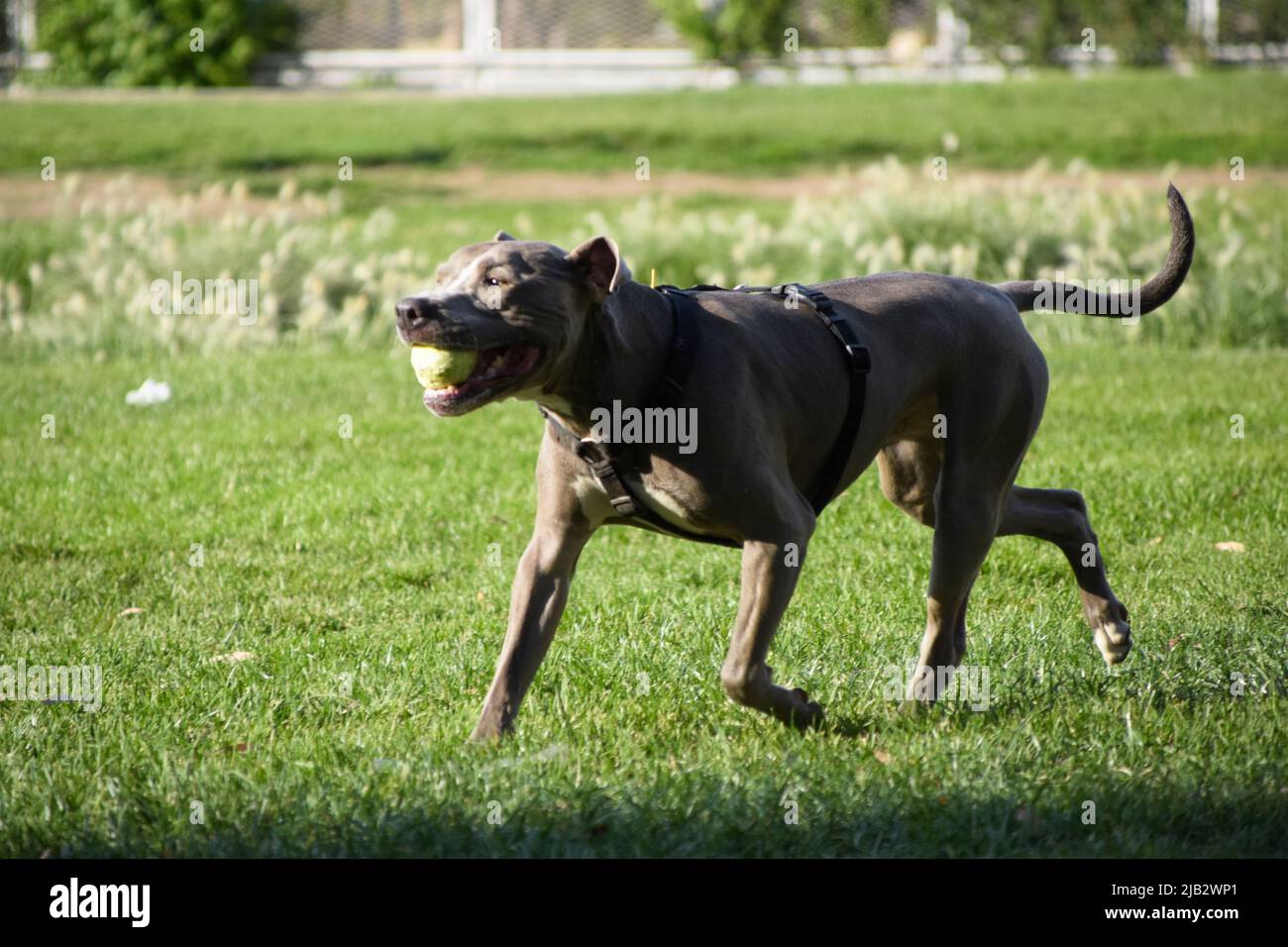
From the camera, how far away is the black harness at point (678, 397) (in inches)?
171

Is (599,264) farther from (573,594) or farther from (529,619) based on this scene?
(573,594)

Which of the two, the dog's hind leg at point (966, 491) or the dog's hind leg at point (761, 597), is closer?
the dog's hind leg at point (761, 597)

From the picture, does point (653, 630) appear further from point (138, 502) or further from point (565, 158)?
point (565, 158)

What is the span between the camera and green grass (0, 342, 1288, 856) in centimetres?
410

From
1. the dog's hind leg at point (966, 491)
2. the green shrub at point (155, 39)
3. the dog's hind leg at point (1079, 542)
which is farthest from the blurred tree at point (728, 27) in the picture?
the dog's hind leg at point (966, 491)

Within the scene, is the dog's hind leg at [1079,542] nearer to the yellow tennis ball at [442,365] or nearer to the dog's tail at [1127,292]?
the dog's tail at [1127,292]

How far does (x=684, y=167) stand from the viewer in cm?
2289

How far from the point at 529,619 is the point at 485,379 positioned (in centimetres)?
86

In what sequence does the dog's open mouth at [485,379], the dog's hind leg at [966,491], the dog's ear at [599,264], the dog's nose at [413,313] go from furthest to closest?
1. the dog's hind leg at [966,491]
2. the dog's ear at [599,264]
3. the dog's open mouth at [485,379]
4. the dog's nose at [413,313]

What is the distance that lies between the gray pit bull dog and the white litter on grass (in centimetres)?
581

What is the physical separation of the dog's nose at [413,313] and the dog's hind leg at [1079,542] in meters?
2.35

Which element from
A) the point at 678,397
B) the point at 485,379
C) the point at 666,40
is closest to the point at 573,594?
the point at 678,397

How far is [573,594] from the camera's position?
21.2 ft

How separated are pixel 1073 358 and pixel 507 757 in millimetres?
7479
